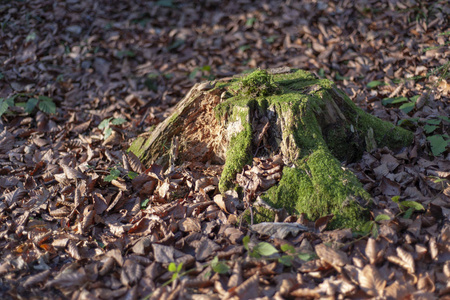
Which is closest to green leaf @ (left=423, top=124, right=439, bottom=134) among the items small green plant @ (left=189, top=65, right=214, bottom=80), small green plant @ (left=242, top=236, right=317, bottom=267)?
small green plant @ (left=242, top=236, right=317, bottom=267)

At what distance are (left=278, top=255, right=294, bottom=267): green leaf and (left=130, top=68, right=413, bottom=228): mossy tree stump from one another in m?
0.51

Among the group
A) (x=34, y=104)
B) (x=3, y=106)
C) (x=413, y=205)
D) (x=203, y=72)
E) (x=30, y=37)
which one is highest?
(x=30, y=37)

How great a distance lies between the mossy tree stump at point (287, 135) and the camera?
320cm

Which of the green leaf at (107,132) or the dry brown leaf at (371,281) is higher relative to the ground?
the green leaf at (107,132)

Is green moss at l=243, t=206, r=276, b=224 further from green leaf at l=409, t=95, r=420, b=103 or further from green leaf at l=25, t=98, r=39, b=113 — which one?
green leaf at l=25, t=98, r=39, b=113

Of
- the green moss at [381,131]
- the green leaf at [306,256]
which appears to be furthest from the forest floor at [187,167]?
the green moss at [381,131]

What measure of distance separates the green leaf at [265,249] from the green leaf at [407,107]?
281cm

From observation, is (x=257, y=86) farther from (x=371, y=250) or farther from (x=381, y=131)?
(x=371, y=250)

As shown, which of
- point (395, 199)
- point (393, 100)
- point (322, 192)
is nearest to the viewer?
point (395, 199)

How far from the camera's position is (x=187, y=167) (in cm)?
401

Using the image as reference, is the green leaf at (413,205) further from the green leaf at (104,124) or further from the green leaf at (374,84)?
the green leaf at (104,124)

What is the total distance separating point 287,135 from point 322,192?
0.63 meters

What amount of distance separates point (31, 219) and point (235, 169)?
2.04m

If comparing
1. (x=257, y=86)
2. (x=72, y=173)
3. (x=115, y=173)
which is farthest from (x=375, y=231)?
(x=72, y=173)
